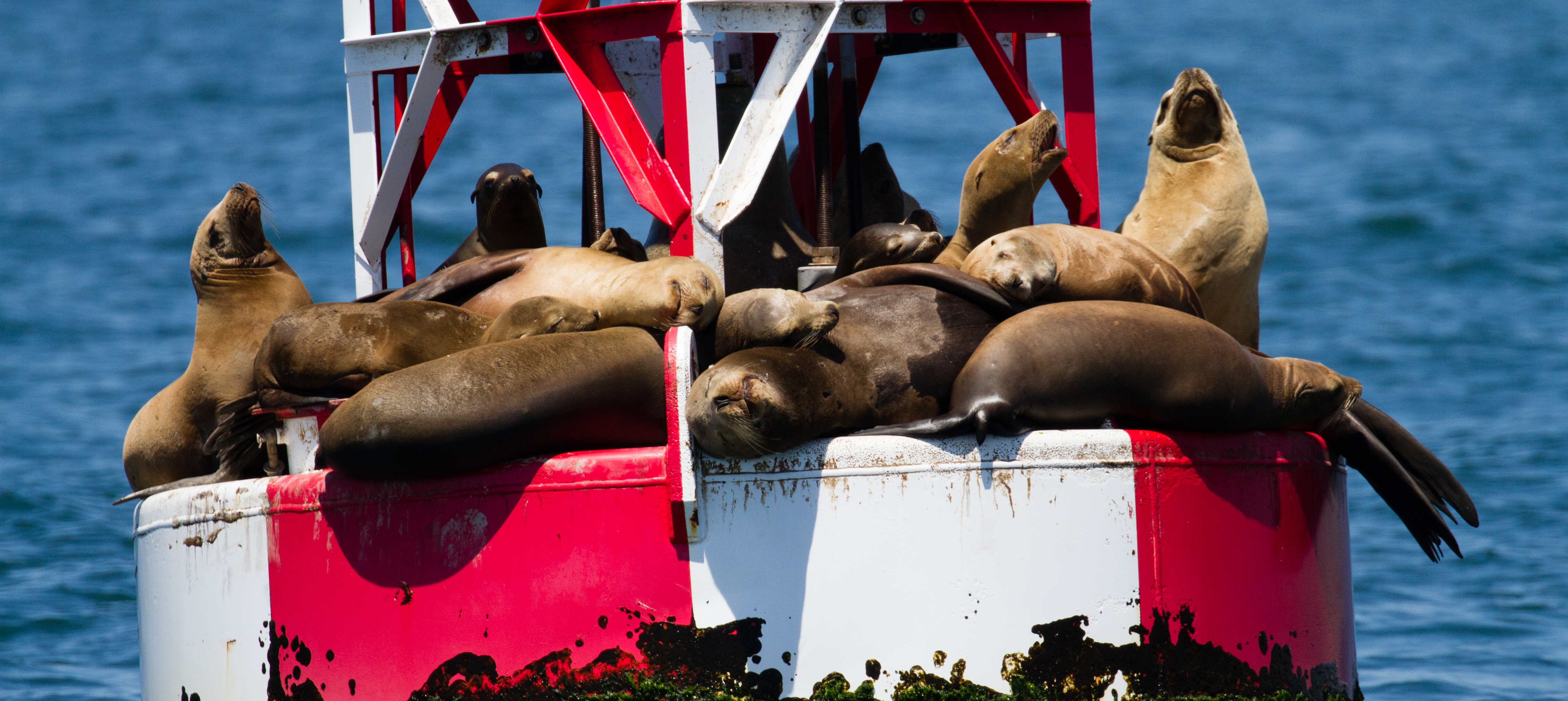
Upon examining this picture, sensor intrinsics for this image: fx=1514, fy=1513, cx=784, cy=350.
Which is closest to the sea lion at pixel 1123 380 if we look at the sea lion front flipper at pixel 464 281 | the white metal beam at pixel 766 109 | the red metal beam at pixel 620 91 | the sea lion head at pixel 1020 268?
the sea lion head at pixel 1020 268

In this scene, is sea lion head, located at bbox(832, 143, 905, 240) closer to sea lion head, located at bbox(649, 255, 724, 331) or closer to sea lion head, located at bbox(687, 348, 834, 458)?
sea lion head, located at bbox(649, 255, 724, 331)

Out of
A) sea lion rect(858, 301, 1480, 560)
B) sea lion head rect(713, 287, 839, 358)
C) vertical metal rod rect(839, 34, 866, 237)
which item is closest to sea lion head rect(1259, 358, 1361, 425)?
sea lion rect(858, 301, 1480, 560)

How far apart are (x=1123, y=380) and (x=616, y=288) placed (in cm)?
188

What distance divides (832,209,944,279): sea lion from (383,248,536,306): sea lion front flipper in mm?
1326

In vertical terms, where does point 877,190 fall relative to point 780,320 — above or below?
above

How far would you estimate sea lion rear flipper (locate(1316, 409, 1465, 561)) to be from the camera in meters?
5.82

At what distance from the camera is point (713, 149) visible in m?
5.61

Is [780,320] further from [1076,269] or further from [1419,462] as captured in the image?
[1419,462]

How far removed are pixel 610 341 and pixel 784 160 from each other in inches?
82.9

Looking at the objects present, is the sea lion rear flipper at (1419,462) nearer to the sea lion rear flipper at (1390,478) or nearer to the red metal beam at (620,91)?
the sea lion rear flipper at (1390,478)

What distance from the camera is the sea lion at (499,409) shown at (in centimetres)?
470

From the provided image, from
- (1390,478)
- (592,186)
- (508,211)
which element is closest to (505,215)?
(508,211)

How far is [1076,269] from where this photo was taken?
5.43 metres

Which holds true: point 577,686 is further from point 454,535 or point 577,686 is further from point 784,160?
point 784,160
